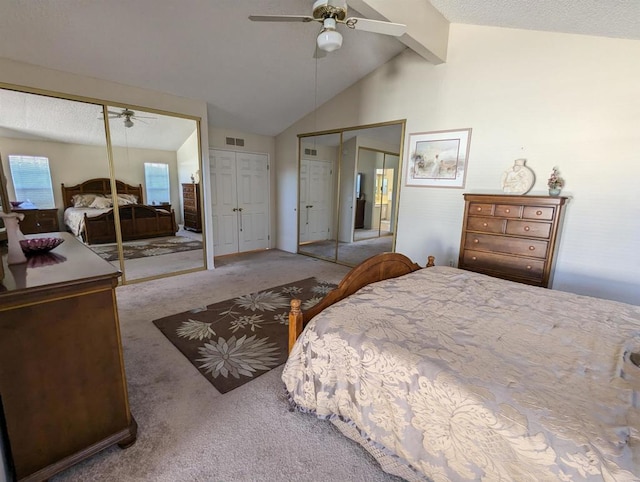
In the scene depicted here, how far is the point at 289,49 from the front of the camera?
3607 millimetres

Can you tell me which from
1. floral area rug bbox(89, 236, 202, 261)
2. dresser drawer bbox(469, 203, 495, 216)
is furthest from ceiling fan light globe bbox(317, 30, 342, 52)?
floral area rug bbox(89, 236, 202, 261)

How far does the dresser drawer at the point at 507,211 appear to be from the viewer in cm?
293

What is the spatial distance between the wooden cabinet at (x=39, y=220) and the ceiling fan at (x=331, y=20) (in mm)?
3291

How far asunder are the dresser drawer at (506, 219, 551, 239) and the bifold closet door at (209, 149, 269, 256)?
4.53 metres

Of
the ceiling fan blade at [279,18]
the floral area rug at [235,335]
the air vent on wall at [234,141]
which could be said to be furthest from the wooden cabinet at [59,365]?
the air vent on wall at [234,141]

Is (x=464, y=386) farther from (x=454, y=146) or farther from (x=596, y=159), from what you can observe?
(x=454, y=146)

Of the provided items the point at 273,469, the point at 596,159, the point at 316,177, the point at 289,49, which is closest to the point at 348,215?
the point at 316,177

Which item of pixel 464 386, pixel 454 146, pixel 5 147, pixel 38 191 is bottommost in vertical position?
pixel 464 386

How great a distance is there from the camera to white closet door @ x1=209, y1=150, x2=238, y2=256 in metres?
5.36

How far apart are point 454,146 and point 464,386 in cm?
336

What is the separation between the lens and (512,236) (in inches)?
117

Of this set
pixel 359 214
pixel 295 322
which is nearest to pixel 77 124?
pixel 295 322

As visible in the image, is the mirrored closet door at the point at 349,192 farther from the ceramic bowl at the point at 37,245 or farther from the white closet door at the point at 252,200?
the ceramic bowl at the point at 37,245

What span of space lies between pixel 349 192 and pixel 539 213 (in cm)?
335
